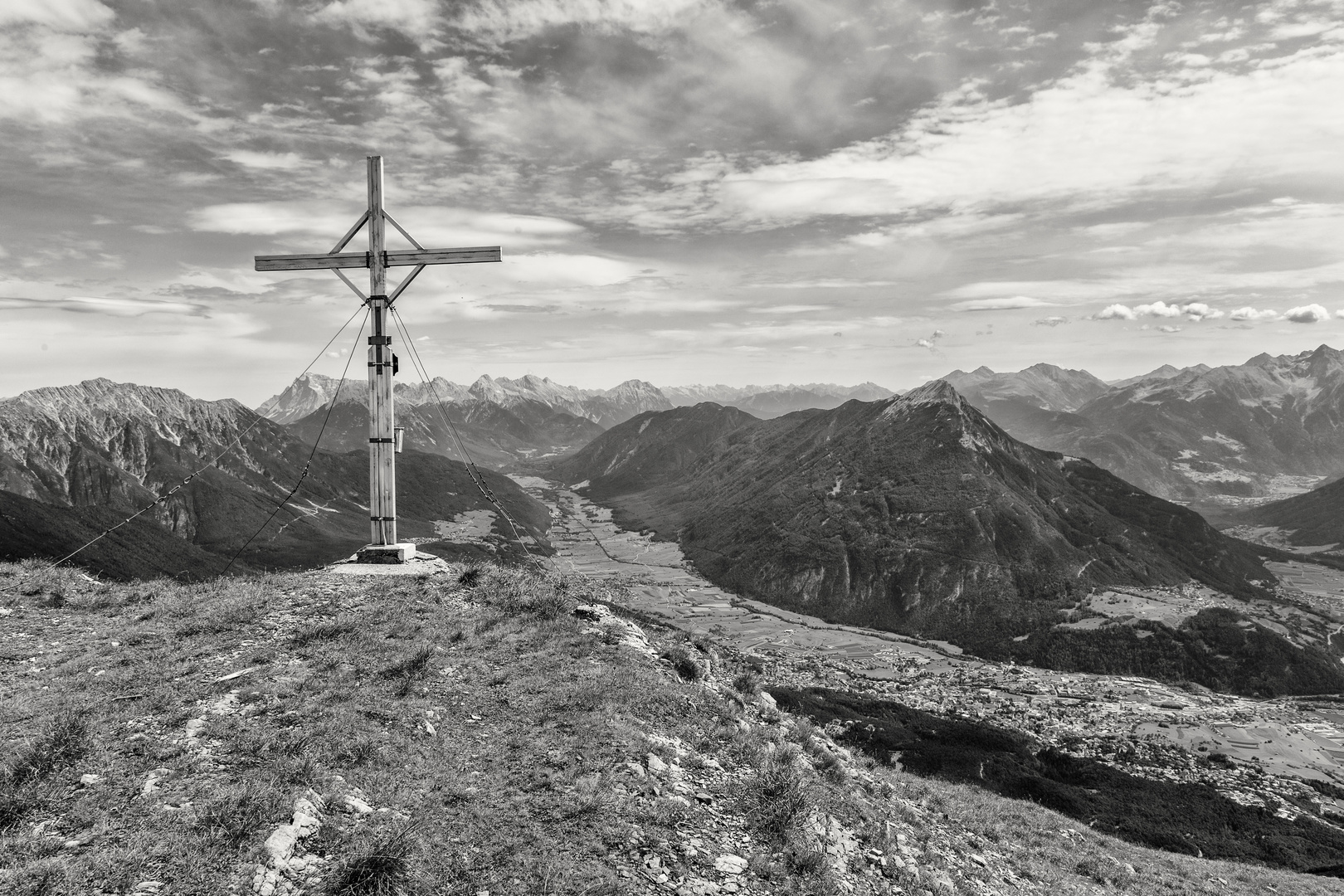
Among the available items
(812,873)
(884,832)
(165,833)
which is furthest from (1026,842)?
(165,833)

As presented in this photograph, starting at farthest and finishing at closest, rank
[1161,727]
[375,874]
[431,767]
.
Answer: [1161,727], [431,767], [375,874]

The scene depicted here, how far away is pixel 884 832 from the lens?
14664 millimetres

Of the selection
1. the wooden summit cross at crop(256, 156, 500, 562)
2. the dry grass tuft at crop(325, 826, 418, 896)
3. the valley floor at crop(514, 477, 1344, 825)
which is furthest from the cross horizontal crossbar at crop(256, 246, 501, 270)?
the valley floor at crop(514, 477, 1344, 825)

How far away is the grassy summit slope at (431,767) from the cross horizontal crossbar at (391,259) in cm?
1225

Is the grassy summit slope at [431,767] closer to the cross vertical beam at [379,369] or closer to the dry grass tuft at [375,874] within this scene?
the dry grass tuft at [375,874]

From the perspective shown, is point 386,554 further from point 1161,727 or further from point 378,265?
point 1161,727

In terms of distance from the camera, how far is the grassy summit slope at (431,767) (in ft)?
31.8

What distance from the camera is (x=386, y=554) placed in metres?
26.0

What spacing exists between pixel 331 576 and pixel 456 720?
1212 cm

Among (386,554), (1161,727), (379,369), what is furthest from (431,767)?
(1161,727)

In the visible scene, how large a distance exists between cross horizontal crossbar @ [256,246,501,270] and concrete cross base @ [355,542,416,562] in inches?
441

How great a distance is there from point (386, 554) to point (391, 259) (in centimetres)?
1176

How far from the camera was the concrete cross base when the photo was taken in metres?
25.9

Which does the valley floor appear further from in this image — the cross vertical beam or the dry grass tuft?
the dry grass tuft
